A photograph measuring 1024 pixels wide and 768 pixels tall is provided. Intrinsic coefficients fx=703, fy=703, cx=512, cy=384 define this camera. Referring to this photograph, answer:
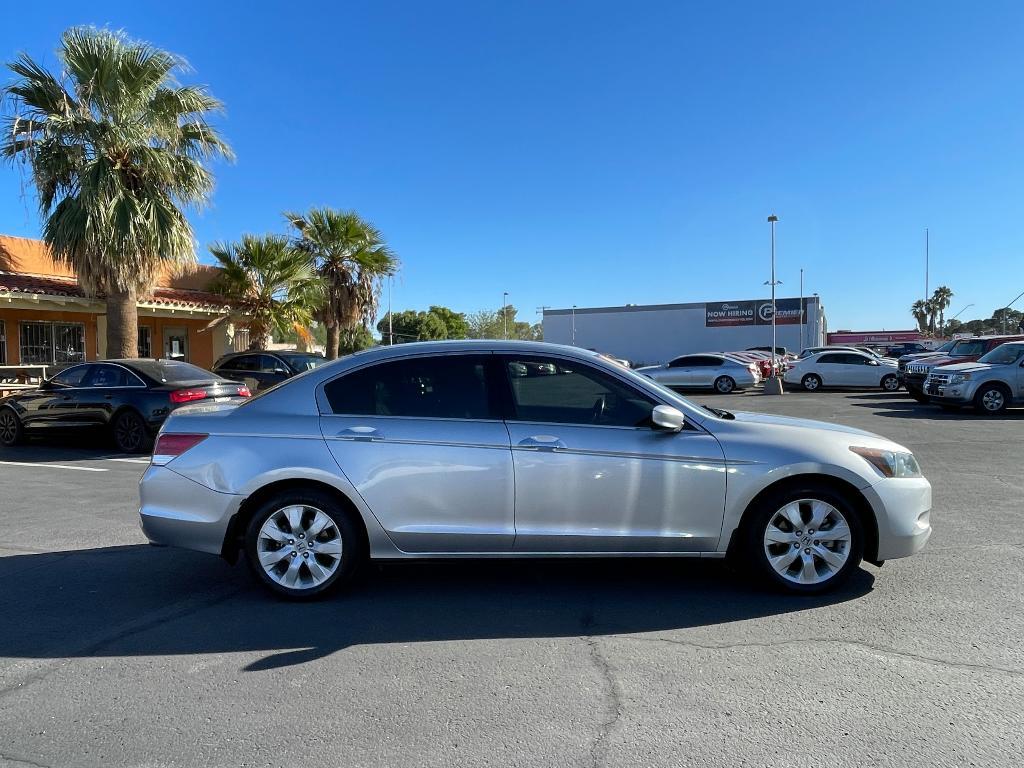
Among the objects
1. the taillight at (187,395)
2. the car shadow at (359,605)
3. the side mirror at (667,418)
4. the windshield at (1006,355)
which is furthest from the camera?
the windshield at (1006,355)

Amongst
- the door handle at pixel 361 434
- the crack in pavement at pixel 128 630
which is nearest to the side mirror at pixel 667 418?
the door handle at pixel 361 434

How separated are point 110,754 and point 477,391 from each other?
2567 millimetres

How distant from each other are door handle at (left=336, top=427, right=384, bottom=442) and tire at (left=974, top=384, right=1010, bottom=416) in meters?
15.8

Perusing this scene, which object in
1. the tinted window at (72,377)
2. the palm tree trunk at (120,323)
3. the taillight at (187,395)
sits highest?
the palm tree trunk at (120,323)

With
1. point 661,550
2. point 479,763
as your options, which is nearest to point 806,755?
point 479,763

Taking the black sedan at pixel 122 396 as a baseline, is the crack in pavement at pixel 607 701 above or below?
below

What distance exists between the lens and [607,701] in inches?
125

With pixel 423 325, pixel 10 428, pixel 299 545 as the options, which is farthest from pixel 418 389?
pixel 423 325

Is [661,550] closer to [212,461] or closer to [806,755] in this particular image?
[806,755]

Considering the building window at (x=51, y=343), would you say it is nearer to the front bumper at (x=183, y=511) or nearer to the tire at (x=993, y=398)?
the front bumper at (x=183, y=511)

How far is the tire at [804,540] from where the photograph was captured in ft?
14.0

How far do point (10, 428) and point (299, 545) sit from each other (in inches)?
416

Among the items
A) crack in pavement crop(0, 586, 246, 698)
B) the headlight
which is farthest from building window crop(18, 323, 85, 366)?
the headlight

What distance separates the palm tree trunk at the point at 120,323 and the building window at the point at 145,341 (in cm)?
652
